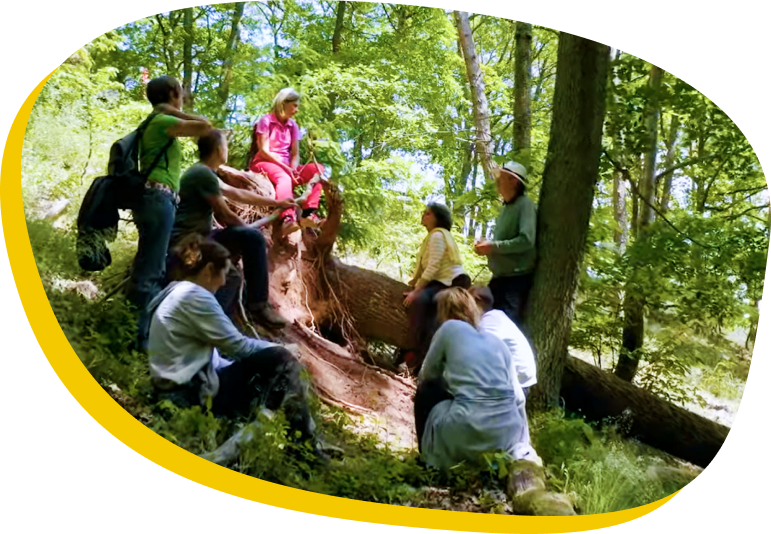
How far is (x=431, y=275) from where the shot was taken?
3.02 metres

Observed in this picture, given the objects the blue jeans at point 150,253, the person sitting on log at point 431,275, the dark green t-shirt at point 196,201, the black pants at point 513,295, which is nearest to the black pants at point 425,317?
the person sitting on log at point 431,275

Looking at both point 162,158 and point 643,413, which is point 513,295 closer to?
point 643,413

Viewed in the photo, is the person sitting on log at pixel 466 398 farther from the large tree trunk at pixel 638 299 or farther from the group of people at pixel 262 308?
the large tree trunk at pixel 638 299

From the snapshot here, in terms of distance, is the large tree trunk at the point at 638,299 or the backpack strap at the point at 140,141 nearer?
the backpack strap at the point at 140,141

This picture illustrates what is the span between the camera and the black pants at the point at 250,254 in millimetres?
2928

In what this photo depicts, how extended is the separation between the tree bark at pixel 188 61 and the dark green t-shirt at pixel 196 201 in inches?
9.9

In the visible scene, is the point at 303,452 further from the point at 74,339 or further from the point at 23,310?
the point at 23,310

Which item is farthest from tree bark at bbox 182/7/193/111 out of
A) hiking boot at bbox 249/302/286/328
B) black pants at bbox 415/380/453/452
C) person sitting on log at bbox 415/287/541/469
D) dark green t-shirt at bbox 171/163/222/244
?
black pants at bbox 415/380/453/452

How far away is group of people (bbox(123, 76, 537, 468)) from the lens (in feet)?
9.43

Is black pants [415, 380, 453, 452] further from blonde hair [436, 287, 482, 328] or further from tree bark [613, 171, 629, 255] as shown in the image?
tree bark [613, 171, 629, 255]

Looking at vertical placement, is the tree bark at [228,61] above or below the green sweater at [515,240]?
above

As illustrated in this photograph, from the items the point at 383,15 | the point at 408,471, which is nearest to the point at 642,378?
the point at 408,471

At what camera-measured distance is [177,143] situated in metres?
2.98

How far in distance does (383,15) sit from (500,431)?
1.74 metres
